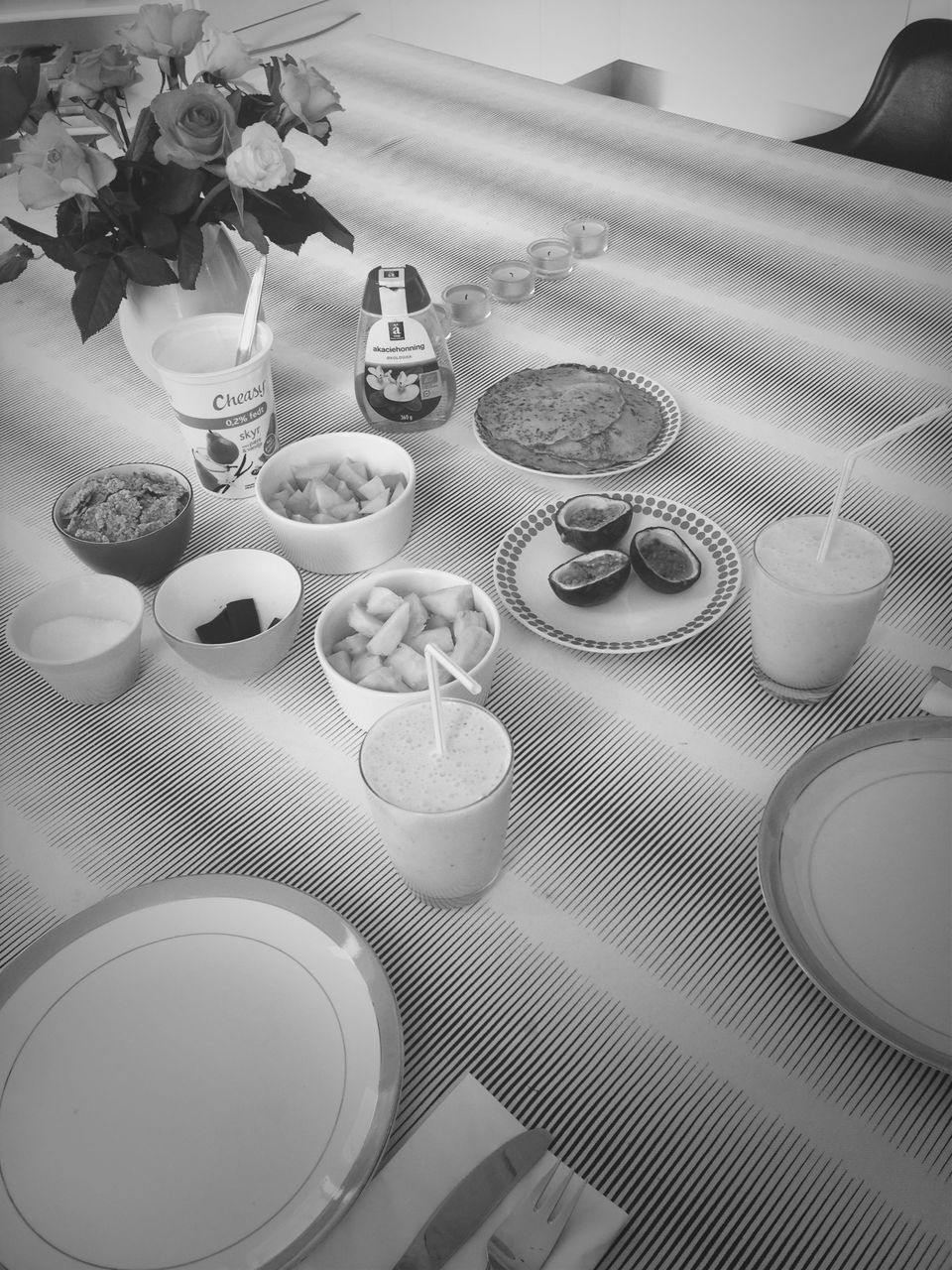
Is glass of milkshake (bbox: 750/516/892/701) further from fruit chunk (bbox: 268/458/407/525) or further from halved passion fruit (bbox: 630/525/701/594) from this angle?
fruit chunk (bbox: 268/458/407/525)

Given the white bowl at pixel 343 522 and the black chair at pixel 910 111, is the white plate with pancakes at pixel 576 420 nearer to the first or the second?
the white bowl at pixel 343 522


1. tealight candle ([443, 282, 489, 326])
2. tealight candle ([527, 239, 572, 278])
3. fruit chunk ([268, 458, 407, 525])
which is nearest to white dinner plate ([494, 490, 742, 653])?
fruit chunk ([268, 458, 407, 525])

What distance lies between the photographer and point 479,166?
1765mm

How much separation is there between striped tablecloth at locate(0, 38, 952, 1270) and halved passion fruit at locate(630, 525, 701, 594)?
6 centimetres

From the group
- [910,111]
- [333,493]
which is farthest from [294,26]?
[333,493]

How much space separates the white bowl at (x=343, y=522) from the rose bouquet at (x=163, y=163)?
0.22 m

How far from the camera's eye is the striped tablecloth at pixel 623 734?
0.62m

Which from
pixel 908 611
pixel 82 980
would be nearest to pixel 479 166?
pixel 908 611

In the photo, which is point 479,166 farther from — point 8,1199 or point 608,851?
point 8,1199

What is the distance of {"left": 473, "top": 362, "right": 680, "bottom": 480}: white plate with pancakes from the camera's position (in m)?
1.13

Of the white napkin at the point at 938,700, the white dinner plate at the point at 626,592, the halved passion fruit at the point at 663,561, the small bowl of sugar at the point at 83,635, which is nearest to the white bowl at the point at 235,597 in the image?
the small bowl of sugar at the point at 83,635

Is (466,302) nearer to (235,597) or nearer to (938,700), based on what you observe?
(235,597)

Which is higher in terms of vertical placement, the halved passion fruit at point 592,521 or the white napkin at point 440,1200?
the halved passion fruit at point 592,521

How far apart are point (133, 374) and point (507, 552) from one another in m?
0.68
